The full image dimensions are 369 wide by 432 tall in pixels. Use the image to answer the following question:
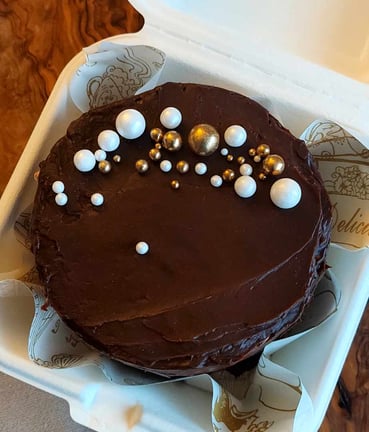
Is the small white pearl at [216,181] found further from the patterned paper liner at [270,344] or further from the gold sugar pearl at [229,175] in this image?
the patterned paper liner at [270,344]

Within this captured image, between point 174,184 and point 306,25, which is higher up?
point 306,25

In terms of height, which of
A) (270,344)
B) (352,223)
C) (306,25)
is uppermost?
(306,25)

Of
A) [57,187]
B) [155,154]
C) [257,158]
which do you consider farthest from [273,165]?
[57,187]

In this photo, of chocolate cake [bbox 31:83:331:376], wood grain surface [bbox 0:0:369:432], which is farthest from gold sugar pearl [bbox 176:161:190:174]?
wood grain surface [bbox 0:0:369:432]

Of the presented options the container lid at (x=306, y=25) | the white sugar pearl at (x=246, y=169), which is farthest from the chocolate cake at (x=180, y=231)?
the container lid at (x=306, y=25)

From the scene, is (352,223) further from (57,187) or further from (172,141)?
(57,187)

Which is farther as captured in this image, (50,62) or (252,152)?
(50,62)
